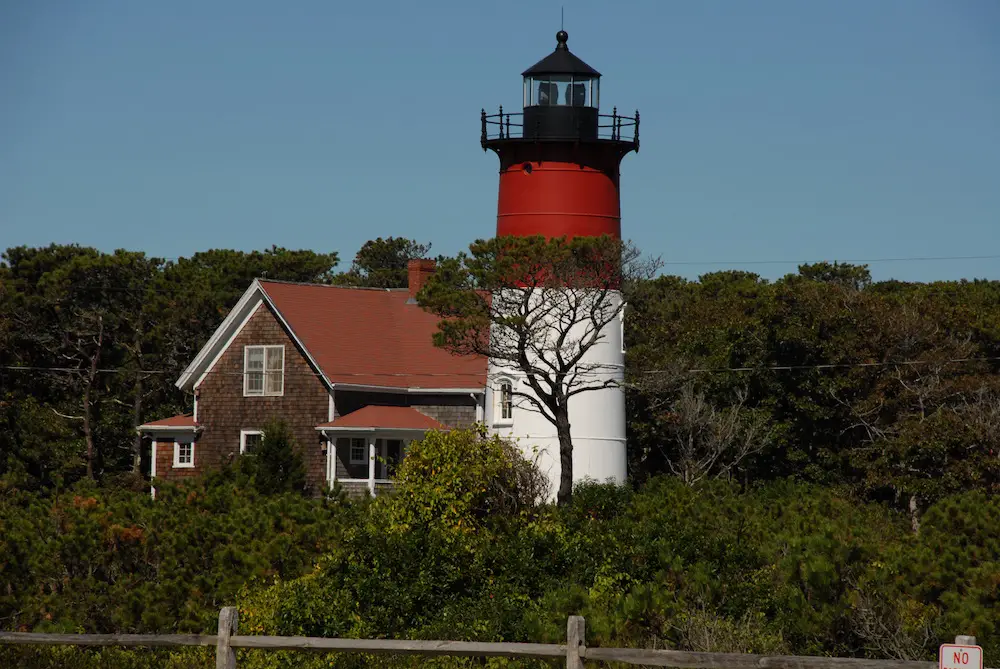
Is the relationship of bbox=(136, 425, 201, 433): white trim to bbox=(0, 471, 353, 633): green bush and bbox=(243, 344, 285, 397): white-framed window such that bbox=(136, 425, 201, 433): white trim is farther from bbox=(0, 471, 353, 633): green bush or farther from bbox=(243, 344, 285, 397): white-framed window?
bbox=(0, 471, 353, 633): green bush

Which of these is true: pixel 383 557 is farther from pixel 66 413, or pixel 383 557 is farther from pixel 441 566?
pixel 66 413

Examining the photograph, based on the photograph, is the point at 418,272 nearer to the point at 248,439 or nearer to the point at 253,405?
the point at 253,405

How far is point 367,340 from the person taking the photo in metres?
39.9

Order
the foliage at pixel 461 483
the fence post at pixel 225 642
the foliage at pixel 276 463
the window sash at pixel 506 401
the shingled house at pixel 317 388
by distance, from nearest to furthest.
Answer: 1. the fence post at pixel 225 642
2. the foliage at pixel 461 483
3. the window sash at pixel 506 401
4. the foliage at pixel 276 463
5. the shingled house at pixel 317 388

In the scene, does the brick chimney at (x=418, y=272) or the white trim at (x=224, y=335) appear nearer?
the white trim at (x=224, y=335)

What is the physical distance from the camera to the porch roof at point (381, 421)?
120 ft

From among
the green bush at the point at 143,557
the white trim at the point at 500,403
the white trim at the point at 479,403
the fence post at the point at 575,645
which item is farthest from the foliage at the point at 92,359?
the fence post at the point at 575,645

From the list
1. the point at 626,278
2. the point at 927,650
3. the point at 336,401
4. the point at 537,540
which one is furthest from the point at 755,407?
the point at 927,650

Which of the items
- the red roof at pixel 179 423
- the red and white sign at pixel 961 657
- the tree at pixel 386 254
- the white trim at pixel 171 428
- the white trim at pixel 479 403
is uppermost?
the tree at pixel 386 254

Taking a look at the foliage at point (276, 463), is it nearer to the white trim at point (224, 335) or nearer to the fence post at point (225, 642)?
the white trim at point (224, 335)

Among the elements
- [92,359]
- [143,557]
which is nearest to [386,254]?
[92,359]

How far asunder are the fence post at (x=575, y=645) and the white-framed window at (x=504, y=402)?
68.4ft

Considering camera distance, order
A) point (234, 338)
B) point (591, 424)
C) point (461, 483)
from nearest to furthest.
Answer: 1. point (461, 483)
2. point (591, 424)
3. point (234, 338)

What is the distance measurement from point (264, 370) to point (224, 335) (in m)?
1.54
